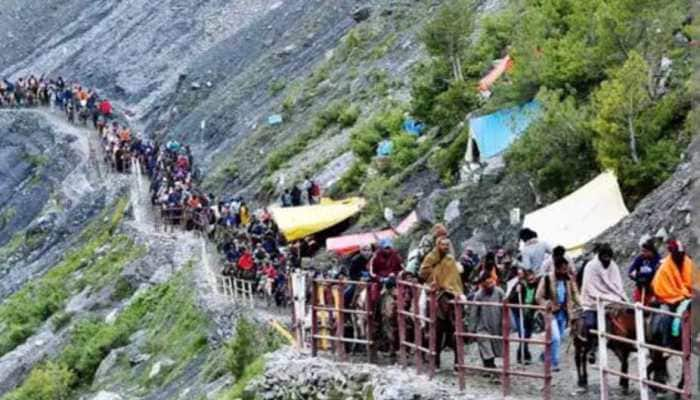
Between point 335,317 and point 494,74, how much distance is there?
80.2 feet

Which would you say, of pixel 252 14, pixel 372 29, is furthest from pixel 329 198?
pixel 252 14

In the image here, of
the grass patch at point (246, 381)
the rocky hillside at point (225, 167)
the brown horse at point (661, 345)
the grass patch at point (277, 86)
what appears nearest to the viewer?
the brown horse at point (661, 345)

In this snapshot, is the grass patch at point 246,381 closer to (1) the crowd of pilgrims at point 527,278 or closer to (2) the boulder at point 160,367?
(1) the crowd of pilgrims at point 527,278

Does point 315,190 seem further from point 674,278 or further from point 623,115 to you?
point 674,278

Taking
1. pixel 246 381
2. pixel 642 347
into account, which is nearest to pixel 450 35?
pixel 246 381

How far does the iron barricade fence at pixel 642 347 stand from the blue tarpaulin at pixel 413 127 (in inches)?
1155

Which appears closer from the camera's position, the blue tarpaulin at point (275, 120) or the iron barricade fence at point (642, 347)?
the iron barricade fence at point (642, 347)

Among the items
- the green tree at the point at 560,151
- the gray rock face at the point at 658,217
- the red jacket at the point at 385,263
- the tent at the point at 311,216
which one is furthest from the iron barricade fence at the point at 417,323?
the tent at the point at 311,216

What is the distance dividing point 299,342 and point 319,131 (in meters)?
32.8

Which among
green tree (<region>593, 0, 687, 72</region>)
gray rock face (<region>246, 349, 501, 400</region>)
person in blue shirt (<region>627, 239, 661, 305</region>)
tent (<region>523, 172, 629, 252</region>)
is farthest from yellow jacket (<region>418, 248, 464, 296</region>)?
green tree (<region>593, 0, 687, 72</region>)

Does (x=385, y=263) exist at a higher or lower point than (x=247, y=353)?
higher

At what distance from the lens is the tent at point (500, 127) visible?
119 feet

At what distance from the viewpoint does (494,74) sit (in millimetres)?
44469

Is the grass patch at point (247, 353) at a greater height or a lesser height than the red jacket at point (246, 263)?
lesser
